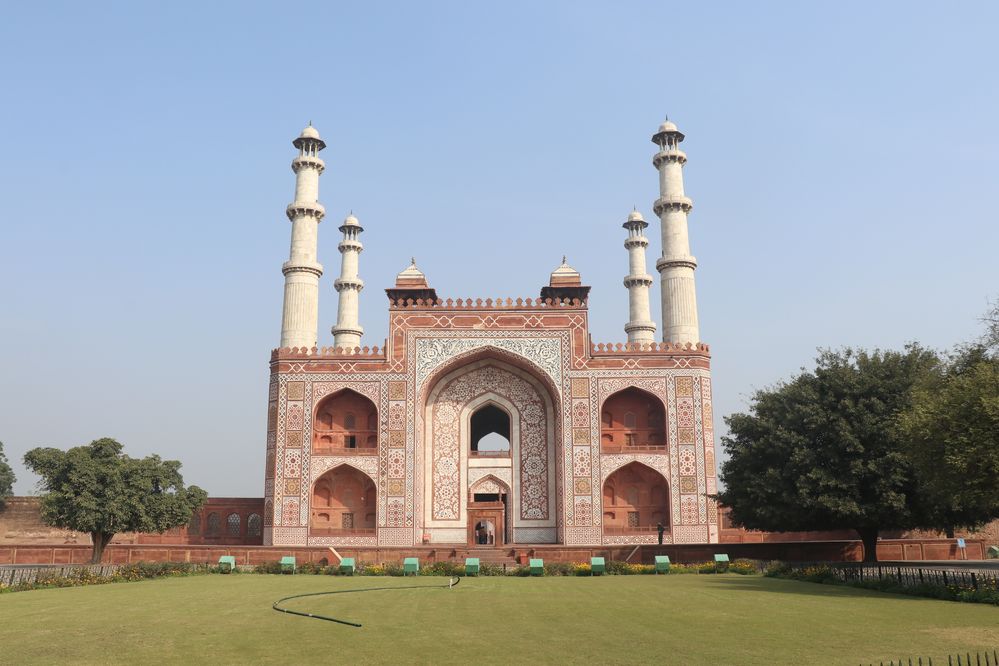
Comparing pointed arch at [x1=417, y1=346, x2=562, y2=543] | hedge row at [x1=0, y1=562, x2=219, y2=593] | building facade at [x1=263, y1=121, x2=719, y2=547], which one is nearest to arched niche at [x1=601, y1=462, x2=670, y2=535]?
building facade at [x1=263, y1=121, x2=719, y2=547]

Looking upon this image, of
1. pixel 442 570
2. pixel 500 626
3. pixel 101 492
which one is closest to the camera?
pixel 500 626

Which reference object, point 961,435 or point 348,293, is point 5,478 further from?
point 961,435

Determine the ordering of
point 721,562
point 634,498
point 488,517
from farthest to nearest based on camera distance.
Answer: point 634,498, point 488,517, point 721,562

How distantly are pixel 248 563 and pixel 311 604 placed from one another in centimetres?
1155

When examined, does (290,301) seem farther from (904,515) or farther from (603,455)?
(904,515)

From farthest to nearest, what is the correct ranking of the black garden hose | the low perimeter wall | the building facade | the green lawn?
the building facade, the low perimeter wall, the black garden hose, the green lawn

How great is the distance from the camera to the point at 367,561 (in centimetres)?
2581

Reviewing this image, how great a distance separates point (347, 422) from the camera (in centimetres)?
3309

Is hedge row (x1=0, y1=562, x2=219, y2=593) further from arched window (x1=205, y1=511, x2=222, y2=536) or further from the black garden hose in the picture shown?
arched window (x1=205, y1=511, x2=222, y2=536)

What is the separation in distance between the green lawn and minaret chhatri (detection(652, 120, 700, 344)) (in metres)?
16.6

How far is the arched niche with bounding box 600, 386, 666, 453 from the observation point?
32.6m

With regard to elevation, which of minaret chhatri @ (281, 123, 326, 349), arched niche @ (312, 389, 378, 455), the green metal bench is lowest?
the green metal bench

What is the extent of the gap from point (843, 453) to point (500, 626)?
14280mm

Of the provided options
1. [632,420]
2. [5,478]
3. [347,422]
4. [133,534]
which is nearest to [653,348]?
[632,420]
